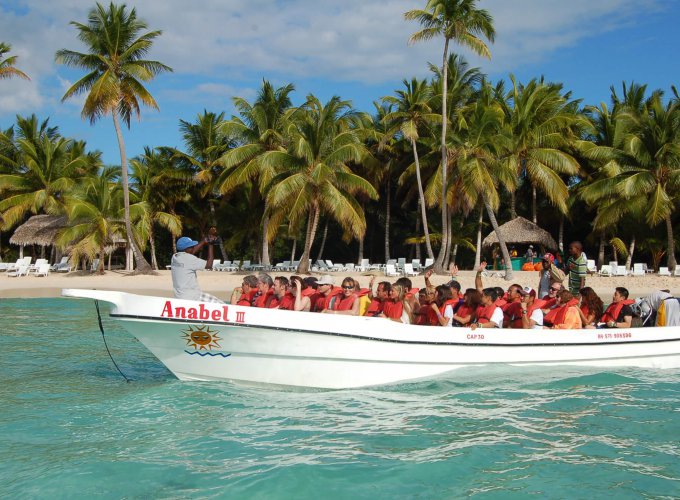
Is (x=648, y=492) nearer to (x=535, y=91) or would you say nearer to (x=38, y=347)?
Answer: (x=38, y=347)

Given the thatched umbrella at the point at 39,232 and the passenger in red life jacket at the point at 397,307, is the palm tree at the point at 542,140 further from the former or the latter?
the thatched umbrella at the point at 39,232

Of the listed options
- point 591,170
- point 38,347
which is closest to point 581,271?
point 38,347

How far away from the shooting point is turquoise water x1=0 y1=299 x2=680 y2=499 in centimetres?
569

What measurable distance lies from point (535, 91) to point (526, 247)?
7812mm

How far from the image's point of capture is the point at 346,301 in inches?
353

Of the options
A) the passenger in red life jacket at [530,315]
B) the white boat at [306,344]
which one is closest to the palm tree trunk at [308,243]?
the passenger in red life jacket at [530,315]

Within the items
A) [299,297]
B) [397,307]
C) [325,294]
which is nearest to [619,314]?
[397,307]

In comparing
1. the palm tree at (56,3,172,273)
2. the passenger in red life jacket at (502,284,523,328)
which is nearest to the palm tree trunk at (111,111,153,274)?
the palm tree at (56,3,172,273)

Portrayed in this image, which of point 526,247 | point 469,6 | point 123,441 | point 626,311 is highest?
point 469,6

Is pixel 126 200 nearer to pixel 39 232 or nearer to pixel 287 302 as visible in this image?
pixel 39 232

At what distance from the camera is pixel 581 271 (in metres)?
10.5

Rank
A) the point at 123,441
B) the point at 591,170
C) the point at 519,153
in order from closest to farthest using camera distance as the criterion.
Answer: the point at 123,441, the point at 519,153, the point at 591,170

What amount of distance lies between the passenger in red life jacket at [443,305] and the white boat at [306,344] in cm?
42

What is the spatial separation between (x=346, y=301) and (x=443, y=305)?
134cm
